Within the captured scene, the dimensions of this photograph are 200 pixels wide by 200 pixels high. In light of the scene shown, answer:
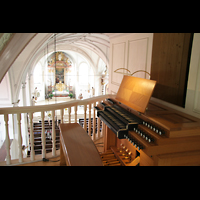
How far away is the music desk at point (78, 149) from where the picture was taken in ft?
4.99

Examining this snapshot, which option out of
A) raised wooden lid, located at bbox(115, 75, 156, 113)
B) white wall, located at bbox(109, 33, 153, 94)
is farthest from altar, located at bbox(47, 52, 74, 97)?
raised wooden lid, located at bbox(115, 75, 156, 113)

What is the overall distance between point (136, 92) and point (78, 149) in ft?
4.61

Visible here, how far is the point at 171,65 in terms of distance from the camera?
2854mm

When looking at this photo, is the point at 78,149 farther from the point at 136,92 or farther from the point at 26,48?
the point at 26,48

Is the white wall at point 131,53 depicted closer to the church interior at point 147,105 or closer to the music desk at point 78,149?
the church interior at point 147,105

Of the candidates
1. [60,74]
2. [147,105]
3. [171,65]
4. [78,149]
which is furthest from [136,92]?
[60,74]

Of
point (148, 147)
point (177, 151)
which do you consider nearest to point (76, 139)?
point (148, 147)

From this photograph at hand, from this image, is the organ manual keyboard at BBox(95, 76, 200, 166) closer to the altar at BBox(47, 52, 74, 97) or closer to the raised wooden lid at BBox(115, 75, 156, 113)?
the raised wooden lid at BBox(115, 75, 156, 113)

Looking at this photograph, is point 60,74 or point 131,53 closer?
point 131,53

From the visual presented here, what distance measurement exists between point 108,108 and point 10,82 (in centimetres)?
560

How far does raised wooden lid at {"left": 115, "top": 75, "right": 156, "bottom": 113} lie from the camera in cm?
252

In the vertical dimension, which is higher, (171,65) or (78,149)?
(171,65)

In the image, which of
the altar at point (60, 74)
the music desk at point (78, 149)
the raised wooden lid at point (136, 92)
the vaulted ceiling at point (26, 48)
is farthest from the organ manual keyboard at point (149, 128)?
the altar at point (60, 74)
